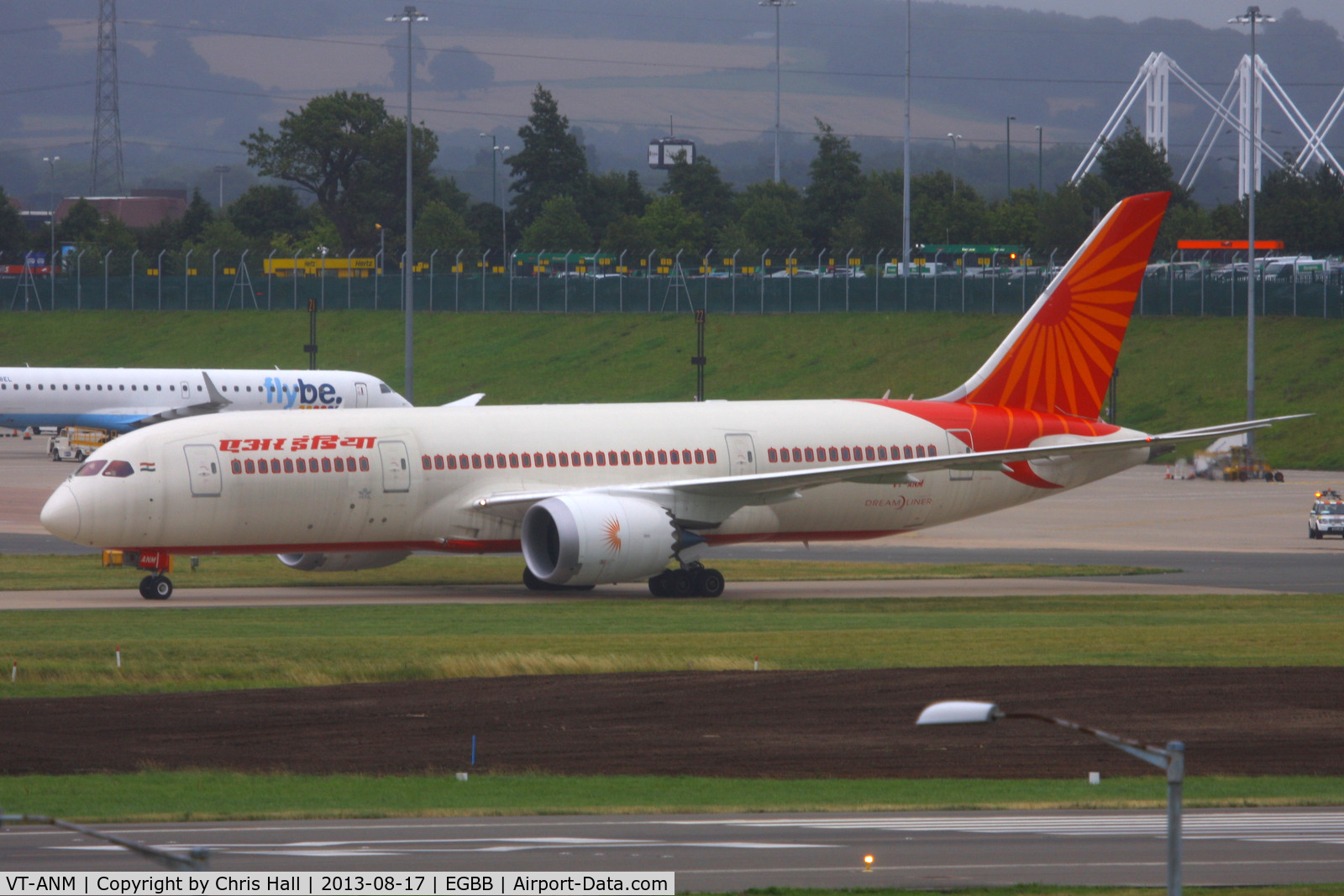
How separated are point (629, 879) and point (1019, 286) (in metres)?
97.3

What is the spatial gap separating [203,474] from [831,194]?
146144 mm

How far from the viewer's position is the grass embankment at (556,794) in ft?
59.6

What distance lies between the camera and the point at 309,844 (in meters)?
15.9

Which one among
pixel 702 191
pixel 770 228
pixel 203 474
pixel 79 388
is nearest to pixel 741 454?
pixel 203 474

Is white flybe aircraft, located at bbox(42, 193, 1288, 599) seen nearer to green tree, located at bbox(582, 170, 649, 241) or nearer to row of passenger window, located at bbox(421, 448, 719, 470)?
row of passenger window, located at bbox(421, 448, 719, 470)

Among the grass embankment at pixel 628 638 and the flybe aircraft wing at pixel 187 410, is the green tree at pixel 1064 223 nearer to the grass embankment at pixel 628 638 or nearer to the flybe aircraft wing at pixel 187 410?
the flybe aircraft wing at pixel 187 410

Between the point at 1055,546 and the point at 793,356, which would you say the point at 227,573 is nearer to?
the point at 1055,546

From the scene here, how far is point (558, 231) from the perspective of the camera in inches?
6708

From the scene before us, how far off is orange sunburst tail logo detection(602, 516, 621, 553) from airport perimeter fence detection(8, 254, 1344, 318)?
70615 mm

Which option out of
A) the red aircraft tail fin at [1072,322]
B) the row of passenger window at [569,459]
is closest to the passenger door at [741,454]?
the row of passenger window at [569,459]

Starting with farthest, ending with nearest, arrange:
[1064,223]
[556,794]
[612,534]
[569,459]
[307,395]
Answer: [1064,223], [307,395], [569,459], [612,534], [556,794]

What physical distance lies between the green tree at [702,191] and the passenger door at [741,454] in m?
148

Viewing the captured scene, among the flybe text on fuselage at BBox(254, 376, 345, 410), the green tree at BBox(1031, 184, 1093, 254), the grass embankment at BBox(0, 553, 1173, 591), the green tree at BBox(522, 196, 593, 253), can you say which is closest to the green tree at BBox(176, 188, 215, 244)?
the green tree at BBox(522, 196, 593, 253)

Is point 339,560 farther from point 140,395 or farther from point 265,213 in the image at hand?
point 265,213
